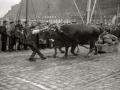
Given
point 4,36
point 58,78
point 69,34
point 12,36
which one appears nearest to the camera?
point 58,78

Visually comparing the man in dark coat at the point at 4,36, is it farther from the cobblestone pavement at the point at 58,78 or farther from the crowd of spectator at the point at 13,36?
the cobblestone pavement at the point at 58,78

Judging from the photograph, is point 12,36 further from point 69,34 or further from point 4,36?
point 69,34

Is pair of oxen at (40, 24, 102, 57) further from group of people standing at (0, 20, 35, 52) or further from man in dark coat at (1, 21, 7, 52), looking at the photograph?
man in dark coat at (1, 21, 7, 52)

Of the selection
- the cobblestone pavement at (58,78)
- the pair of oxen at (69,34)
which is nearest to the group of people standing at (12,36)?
the pair of oxen at (69,34)

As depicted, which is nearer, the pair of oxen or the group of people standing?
the pair of oxen

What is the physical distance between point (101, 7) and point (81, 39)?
8615 centimetres

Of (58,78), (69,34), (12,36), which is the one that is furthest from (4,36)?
(58,78)

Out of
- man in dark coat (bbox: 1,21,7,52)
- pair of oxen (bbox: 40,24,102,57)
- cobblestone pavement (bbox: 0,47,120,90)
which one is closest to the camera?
cobblestone pavement (bbox: 0,47,120,90)

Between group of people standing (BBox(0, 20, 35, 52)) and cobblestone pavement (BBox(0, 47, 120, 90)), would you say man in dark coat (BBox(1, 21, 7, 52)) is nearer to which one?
group of people standing (BBox(0, 20, 35, 52))

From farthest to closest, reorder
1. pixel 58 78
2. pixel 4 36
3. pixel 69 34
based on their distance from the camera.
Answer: pixel 4 36 < pixel 69 34 < pixel 58 78

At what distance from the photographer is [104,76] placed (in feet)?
25.0

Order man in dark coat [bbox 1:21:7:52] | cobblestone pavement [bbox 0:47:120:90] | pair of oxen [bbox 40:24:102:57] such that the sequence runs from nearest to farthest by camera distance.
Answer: cobblestone pavement [bbox 0:47:120:90] < pair of oxen [bbox 40:24:102:57] < man in dark coat [bbox 1:21:7:52]

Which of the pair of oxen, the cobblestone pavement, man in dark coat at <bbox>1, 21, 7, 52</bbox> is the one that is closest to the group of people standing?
man in dark coat at <bbox>1, 21, 7, 52</bbox>

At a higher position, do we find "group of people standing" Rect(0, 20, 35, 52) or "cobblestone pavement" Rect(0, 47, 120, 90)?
"group of people standing" Rect(0, 20, 35, 52)
